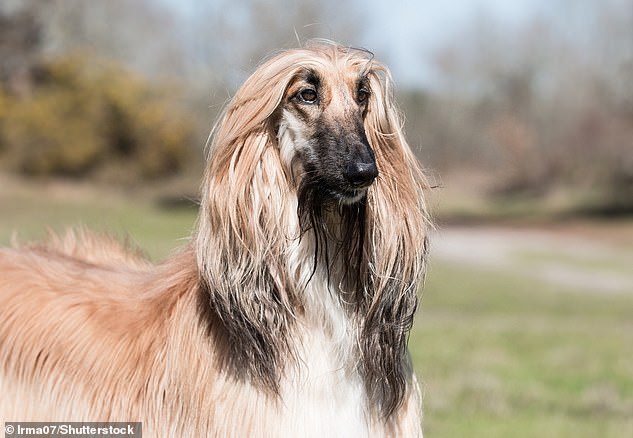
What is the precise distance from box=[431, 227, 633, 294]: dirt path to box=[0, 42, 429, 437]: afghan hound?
565 inches

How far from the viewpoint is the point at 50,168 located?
30.1 meters

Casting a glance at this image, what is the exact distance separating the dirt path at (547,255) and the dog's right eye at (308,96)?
47.5 ft

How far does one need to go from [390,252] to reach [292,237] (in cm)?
31

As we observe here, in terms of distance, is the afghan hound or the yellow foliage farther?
the yellow foliage

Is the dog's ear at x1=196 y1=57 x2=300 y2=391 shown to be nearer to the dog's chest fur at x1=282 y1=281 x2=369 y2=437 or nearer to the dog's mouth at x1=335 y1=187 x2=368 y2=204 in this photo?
the dog's chest fur at x1=282 y1=281 x2=369 y2=437

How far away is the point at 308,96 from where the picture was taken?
9.29ft

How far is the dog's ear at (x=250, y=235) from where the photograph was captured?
273cm

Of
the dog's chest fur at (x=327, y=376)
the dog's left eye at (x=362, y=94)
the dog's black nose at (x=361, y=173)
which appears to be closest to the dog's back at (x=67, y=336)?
the dog's chest fur at (x=327, y=376)

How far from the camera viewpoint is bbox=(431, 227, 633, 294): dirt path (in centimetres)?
1933

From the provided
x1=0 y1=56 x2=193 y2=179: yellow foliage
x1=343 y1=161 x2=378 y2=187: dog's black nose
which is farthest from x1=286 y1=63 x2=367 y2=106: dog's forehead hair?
x1=0 y1=56 x2=193 y2=179: yellow foliage

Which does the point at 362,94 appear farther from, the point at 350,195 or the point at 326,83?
the point at 350,195

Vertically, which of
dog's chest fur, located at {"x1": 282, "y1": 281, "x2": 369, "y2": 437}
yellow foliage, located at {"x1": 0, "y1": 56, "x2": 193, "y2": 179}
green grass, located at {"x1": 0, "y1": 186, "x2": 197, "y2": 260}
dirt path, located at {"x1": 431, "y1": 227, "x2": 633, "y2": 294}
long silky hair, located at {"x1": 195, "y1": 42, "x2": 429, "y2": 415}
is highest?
yellow foliage, located at {"x1": 0, "y1": 56, "x2": 193, "y2": 179}

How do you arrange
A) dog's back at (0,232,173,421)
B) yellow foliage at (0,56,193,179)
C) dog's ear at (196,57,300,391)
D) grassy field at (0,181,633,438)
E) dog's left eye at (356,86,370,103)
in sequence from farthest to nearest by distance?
yellow foliage at (0,56,193,179) → grassy field at (0,181,633,438) → dog's back at (0,232,173,421) → dog's left eye at (356,86,370,103) → dog's ear at (196,57,300,391)

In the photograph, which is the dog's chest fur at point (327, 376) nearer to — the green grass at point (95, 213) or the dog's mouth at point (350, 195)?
the dog's mouth at point (350, 195)
